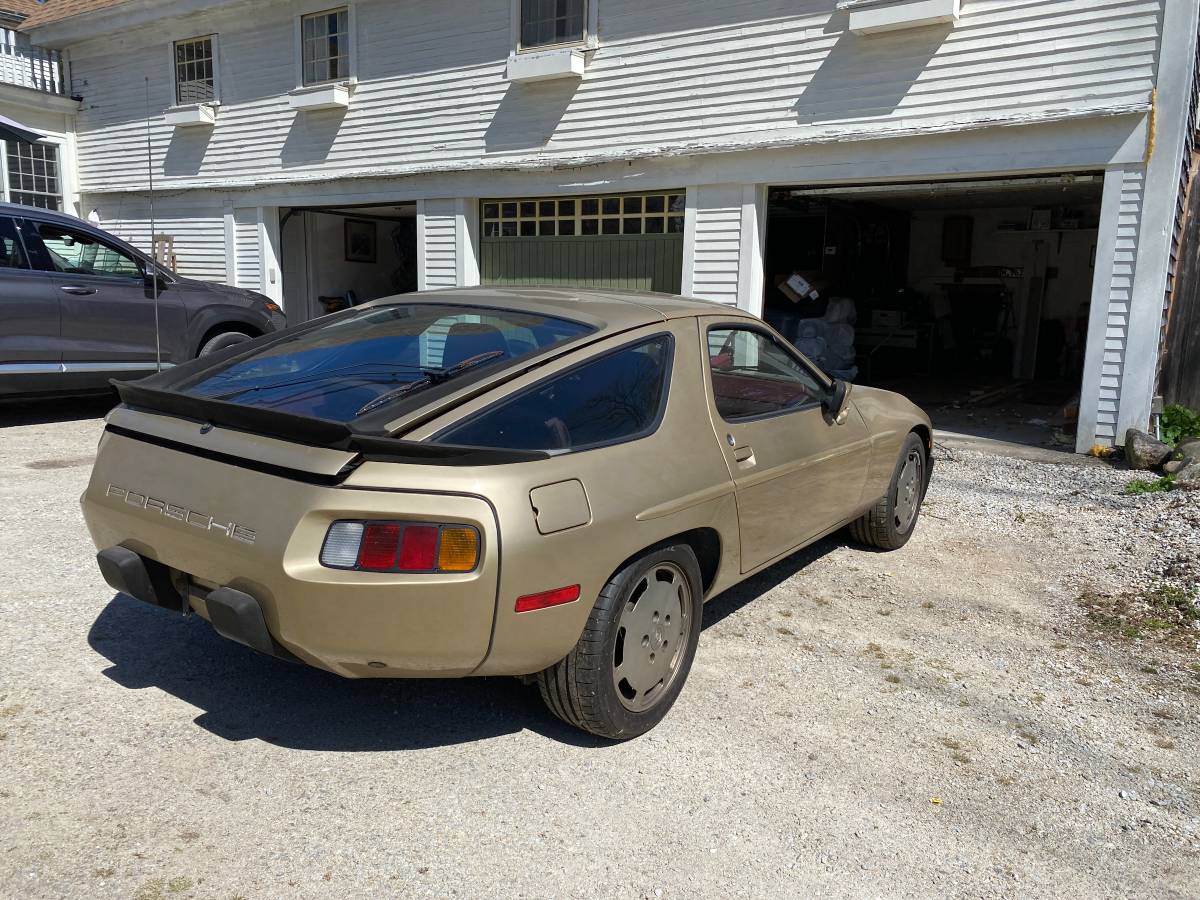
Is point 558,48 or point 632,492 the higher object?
point 558,48

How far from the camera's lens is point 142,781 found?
276 cm

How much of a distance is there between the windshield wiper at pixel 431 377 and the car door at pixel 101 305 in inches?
241

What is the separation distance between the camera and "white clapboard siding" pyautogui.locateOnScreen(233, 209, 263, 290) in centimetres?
1461

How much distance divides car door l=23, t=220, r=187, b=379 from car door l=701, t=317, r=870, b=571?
616 centimetres

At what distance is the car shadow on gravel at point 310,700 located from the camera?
10.2ft

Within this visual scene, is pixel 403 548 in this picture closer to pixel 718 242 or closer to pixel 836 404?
pixel 836 404

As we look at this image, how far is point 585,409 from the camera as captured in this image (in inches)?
120

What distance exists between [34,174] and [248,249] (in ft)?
16.5

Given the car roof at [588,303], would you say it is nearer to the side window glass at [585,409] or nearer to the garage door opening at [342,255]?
the side window glass at [585,409]

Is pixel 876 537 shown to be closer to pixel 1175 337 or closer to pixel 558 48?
pixel 1175 337

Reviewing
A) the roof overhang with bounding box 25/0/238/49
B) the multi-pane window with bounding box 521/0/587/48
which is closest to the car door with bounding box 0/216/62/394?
the multi-pane window with bounding box 521/0/587/48

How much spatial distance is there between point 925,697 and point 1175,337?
8.20 m

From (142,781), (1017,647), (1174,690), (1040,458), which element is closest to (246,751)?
(142,781)

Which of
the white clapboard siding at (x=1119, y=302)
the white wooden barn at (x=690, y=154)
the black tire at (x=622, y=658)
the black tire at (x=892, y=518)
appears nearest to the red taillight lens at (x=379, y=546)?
the black tire at (x=622, y=658)
